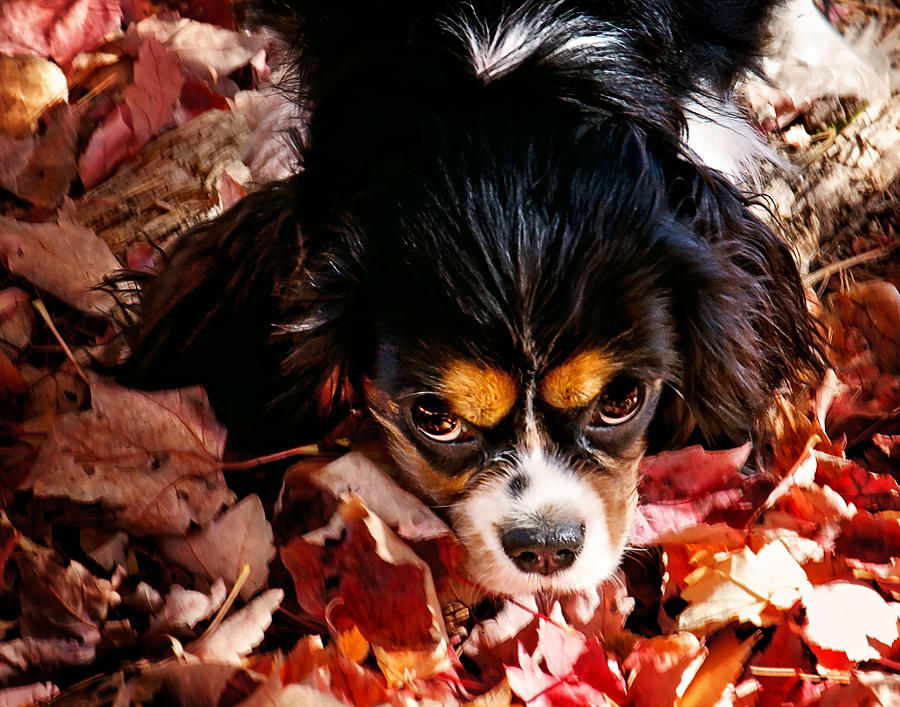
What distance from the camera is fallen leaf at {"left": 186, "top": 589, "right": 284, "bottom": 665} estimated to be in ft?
6.55

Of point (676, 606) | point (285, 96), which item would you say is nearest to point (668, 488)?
point (676, 606)

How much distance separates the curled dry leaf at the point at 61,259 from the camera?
270 centimetres

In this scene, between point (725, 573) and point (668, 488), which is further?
point (668, 488)

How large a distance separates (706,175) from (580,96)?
313 mm

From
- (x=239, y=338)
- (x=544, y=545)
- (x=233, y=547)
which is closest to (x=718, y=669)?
(x=544, y=545)

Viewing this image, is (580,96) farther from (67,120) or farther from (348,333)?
(67,120)

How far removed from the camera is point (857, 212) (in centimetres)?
303

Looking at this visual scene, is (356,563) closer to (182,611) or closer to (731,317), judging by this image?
(182,611)

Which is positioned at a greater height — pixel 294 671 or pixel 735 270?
pixel 735 270

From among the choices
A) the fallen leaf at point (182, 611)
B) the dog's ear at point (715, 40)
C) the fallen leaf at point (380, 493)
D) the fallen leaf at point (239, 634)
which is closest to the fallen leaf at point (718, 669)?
the fallen leaf at point (380, 493)

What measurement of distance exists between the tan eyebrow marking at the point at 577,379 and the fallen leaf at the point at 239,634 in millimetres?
663

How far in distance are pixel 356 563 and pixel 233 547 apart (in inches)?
10.5

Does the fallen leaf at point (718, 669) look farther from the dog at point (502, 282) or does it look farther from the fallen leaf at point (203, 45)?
the fallen leaf at point (203, 45)

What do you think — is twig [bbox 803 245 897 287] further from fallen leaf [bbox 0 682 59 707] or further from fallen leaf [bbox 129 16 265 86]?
fallen leaf [bbox 0 682 59 707]
